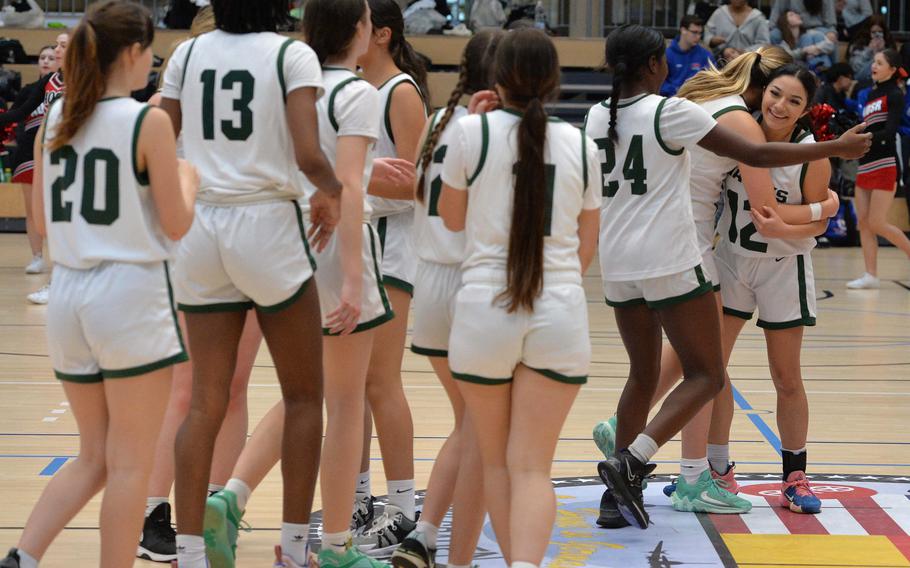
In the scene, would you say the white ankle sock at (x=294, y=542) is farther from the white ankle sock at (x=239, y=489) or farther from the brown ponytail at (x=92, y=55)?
the brown ponytail at (x=92, y=55)

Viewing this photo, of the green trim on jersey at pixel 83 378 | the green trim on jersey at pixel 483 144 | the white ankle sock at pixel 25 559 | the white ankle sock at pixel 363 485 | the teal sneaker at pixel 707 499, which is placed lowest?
the teal sneaker at pixel 707 499

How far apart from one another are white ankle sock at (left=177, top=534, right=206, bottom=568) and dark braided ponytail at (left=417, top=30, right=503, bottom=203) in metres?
1.00

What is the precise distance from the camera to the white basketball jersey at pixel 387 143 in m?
3.62

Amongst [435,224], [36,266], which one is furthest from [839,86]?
[435,224]

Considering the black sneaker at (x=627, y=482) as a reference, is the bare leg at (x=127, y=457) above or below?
above

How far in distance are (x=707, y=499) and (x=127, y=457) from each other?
205cm

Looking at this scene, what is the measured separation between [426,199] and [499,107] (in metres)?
0.30

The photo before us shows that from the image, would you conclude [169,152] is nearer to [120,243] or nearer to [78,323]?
[120,243]

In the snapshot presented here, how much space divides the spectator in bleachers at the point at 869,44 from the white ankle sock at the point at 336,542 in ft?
37.5

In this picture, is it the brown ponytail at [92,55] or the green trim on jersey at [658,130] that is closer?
the brown ponytail at [92,55]

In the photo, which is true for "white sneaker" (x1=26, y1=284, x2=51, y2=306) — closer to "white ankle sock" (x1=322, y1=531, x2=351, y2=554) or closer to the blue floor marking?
the blue floor marking

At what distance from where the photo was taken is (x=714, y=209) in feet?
13.6

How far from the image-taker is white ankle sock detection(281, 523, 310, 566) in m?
3.16

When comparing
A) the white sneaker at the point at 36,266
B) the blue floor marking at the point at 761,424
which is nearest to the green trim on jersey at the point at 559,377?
the blue floor marking at the point at 761,424
